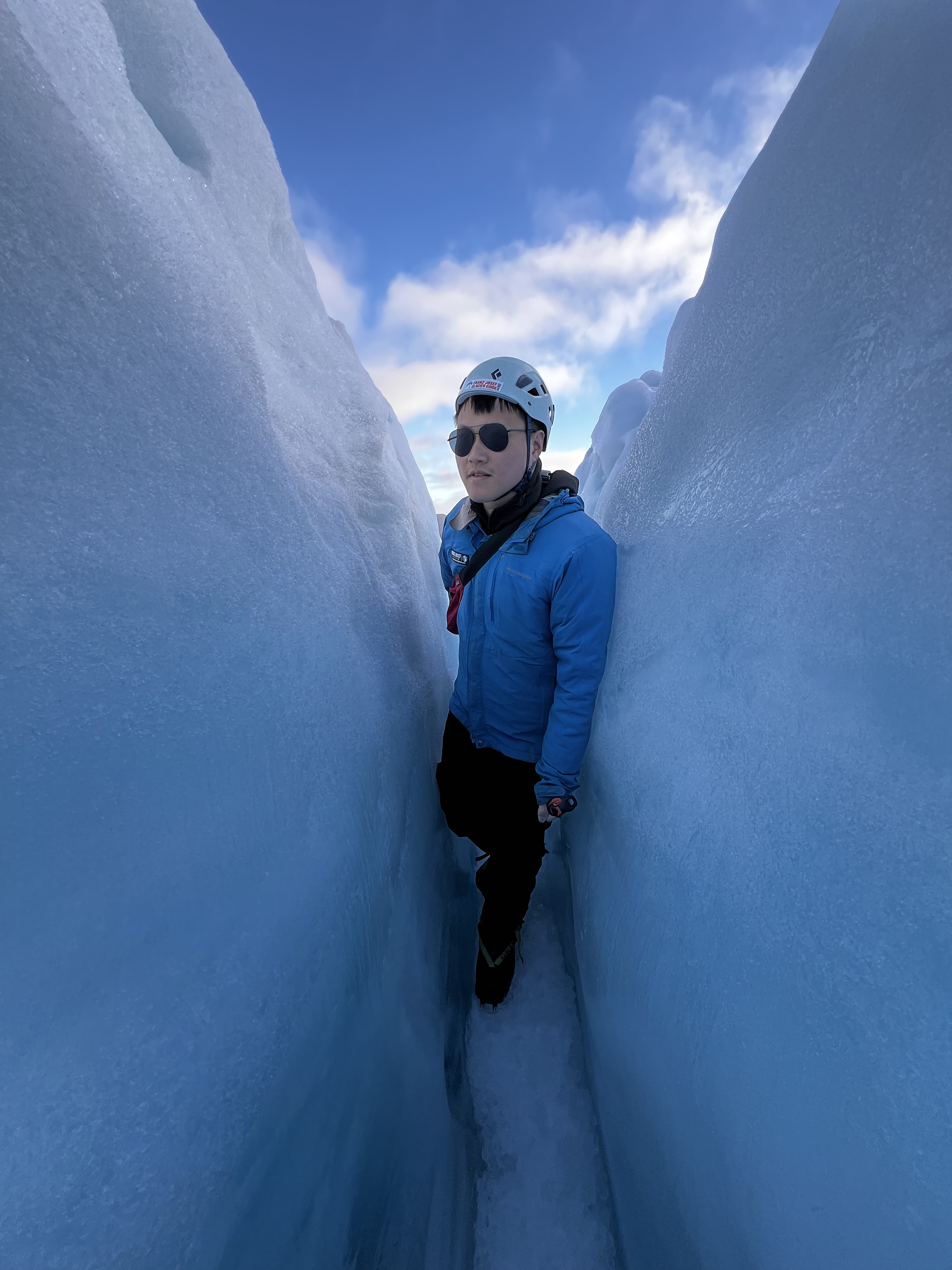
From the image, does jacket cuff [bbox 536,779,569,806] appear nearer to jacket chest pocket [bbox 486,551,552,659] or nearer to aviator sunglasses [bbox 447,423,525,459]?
jacket chest pocket [bbox 486,551,552,659]

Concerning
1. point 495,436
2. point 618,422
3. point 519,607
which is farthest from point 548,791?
point 618,422

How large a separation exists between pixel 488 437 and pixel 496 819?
1318 mm

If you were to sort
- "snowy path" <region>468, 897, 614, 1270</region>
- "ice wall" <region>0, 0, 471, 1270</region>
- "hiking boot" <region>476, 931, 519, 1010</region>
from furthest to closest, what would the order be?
"hiking boot" <region>476, 931, 519, 1010</region>, "snowy path" <region>468, 897, 614, 1270</region>, "ice wall" <region>0, 0, 471, 1270</region>

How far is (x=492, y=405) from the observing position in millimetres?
1603

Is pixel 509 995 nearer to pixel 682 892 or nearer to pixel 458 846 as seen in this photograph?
pixel 458 846

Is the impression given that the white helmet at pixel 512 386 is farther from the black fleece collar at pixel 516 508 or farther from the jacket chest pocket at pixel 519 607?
the jacket chest pocket at pixel 519 607

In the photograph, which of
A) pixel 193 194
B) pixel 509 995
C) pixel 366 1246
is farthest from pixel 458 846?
pixel 193 194

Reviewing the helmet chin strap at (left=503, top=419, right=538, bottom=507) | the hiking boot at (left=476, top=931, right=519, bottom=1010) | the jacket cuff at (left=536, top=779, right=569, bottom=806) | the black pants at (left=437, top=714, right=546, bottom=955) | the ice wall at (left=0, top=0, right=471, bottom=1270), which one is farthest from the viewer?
the hiking boot at (left=476, top=931, right=519, bottom=1010)

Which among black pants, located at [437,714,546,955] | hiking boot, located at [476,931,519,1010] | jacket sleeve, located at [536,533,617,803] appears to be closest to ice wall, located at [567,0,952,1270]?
jacket sleeve, located at [536,533,617,803]

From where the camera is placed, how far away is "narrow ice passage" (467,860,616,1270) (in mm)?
1410

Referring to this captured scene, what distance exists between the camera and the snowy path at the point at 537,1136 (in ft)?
4.62

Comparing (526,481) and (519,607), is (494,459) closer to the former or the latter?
(526,481)

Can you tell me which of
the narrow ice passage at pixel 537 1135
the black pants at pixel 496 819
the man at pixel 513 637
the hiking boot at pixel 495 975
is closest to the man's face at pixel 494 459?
the man at pixel 513 637

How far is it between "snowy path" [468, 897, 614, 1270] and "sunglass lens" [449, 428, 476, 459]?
2011 millimetres
